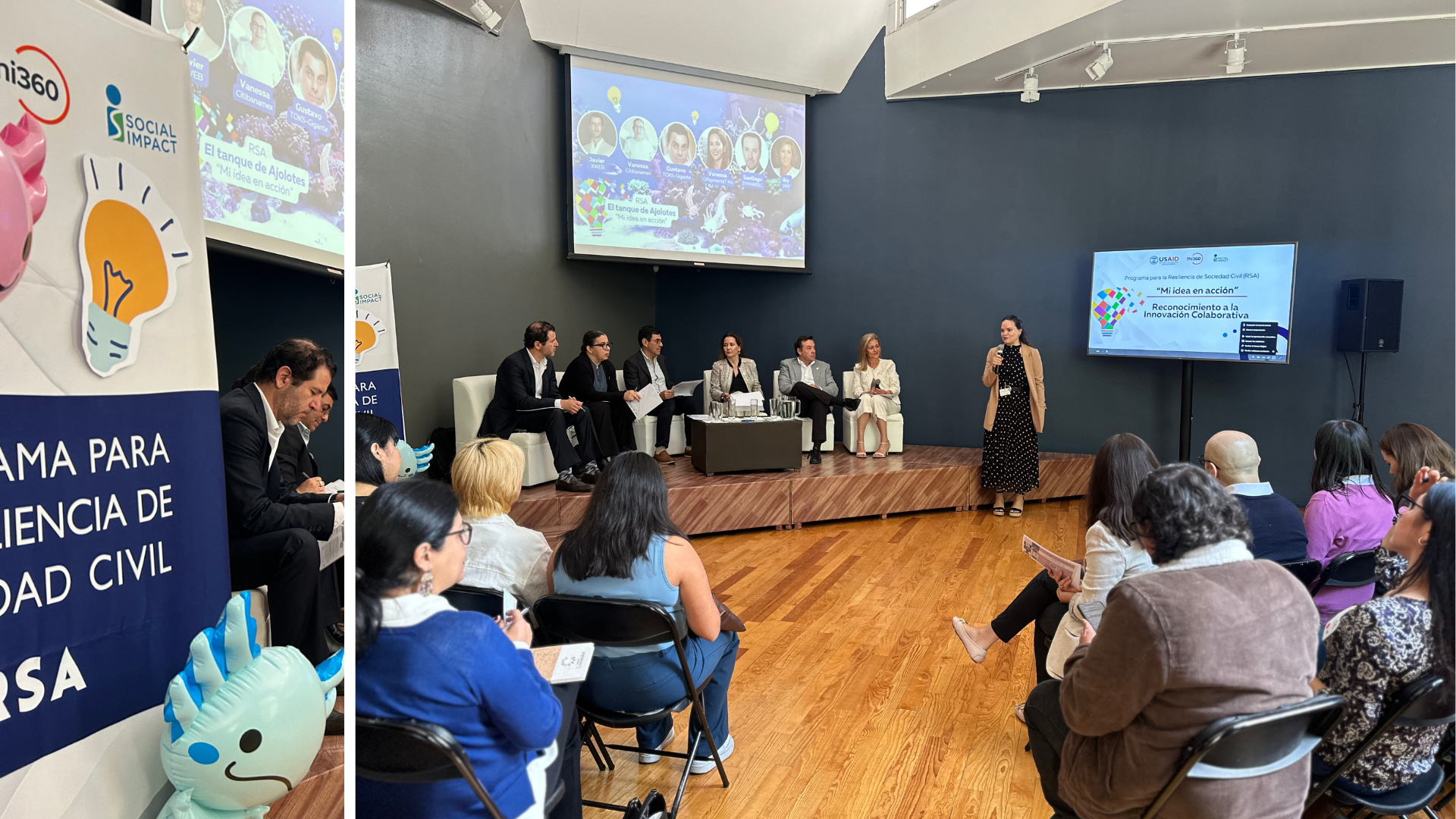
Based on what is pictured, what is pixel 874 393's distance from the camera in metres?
6.85

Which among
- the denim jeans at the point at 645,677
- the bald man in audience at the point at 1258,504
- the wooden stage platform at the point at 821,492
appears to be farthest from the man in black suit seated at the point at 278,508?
the wooden stage platform at the point at 821,492

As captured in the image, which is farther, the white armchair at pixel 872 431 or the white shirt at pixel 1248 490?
the white armchair at pixel 872 431

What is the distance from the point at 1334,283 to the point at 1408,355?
2.32 ft

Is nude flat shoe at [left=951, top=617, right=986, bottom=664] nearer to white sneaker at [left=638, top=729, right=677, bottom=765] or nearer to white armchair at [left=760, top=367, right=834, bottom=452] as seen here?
white sneaker at [left=638, top=729, right=677, bottom=765]

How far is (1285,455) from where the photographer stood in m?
6.45

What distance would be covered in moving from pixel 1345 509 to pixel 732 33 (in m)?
5.65

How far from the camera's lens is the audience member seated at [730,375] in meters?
6.84

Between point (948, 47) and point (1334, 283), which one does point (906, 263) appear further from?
point (1334, 283)

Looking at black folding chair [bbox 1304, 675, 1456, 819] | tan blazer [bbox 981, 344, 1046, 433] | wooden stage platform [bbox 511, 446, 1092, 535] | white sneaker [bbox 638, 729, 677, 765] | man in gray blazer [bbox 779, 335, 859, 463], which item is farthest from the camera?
man in gray blazer [bbox 779, 335, 859, 463]

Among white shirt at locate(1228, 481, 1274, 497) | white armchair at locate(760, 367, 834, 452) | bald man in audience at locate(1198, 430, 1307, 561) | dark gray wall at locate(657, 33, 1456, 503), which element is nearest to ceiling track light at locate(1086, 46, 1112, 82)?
dark gray wall at locate(657, 33, 1456, 503)

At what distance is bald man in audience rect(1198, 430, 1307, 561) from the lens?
2.41 meters

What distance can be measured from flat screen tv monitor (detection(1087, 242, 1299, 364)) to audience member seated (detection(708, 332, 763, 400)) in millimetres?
2765

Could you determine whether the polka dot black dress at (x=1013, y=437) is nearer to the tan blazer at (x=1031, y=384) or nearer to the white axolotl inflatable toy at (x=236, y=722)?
the tan blazer at (x=1031, y=384)

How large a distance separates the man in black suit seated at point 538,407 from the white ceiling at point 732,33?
2.54m
